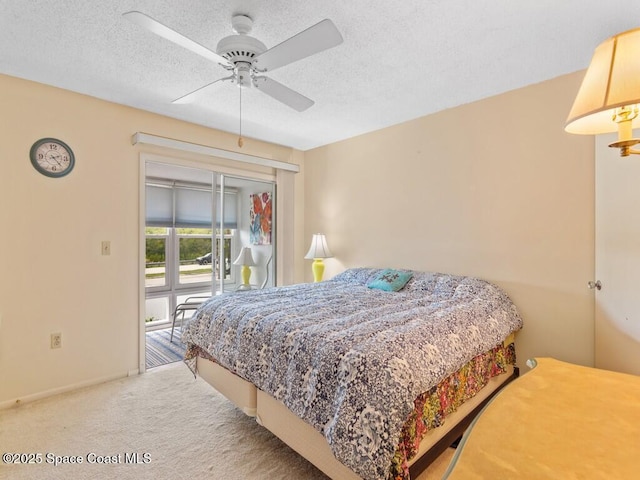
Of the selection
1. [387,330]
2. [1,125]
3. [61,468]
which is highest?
[1,125]

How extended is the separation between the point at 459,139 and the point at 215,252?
116 inches

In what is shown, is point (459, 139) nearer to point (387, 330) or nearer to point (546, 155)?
point (546, 155)

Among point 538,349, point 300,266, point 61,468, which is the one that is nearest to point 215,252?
point 300,266

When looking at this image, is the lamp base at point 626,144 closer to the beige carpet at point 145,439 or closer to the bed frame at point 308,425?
the bed frame at point 308,425

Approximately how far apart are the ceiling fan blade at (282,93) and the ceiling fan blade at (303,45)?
5.9 inches

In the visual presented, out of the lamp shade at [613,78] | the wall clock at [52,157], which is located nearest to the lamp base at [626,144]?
the lamp shade at [613,78]

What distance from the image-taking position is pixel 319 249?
3795 mm

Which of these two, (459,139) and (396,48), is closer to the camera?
(396,48)

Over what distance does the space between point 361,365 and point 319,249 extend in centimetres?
251

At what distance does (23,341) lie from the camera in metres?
2.37

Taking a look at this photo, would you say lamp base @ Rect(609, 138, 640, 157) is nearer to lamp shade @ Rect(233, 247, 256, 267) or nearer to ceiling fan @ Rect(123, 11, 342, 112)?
ceiling fan @ Rect(123, 11, 342, 112)

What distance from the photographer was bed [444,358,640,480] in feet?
1.75

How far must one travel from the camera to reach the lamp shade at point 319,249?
378 centimetres

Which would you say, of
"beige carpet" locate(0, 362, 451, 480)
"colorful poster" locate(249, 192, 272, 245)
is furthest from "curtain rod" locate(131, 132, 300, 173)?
"beige carpet" locate(0, 362, 451, 480)
